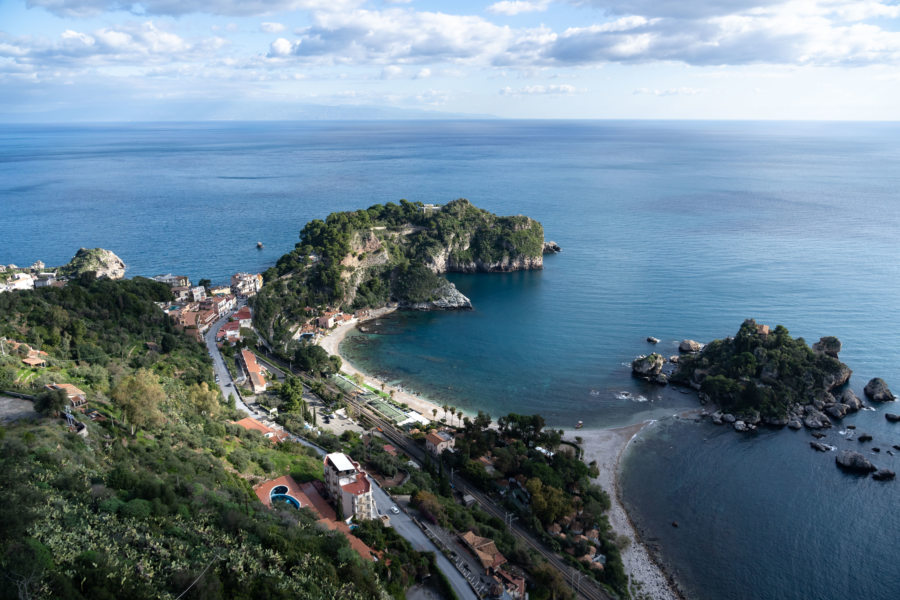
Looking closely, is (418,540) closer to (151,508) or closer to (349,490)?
(349,490)

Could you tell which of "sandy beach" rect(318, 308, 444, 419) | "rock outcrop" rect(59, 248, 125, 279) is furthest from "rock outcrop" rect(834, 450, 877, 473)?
"rock outcrop" rect(59, 248, 125, 279)

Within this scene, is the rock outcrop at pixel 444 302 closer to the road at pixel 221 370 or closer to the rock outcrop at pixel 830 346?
the road at pixel 221 370

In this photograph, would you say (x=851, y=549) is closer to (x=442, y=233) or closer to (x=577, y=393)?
(x=577, y=393)

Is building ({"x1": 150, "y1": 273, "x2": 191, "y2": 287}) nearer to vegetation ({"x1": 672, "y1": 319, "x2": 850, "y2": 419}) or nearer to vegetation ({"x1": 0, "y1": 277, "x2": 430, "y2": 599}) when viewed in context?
vegetation ({"x1": 0, "y1": 277, "x2": 430, "y2": 599})

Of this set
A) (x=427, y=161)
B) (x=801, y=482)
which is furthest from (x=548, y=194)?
(x=801, y=482)

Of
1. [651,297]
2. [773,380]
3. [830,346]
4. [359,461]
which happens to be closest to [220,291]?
[359,461]

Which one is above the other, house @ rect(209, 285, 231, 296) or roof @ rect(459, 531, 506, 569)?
house @ rect(209, 285, 231, 296)
